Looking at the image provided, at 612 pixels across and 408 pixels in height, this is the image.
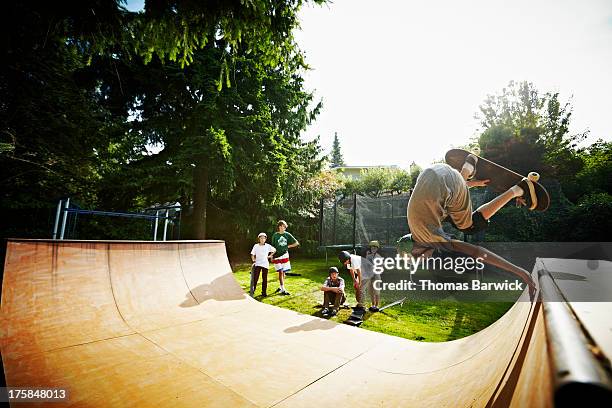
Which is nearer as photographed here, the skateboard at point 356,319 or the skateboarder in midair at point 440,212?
the skateboarder in midair at point 440,212

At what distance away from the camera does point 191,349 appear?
2963 millimetres

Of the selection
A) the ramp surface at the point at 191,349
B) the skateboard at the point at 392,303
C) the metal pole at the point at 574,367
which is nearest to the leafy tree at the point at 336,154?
the skateboard at the point at 392,303

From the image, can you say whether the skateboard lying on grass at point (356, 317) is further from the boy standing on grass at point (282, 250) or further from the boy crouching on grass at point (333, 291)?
the boy standing on grass at point (282, 250)

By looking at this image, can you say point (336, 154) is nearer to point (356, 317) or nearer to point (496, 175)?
point (356, 317)

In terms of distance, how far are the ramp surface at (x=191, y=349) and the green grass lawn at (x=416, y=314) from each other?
48.0 inches

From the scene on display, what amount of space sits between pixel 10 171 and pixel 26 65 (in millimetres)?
3392

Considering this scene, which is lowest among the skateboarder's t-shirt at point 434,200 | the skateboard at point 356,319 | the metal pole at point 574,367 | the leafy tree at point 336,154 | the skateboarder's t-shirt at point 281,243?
the skateboard at point 356,319

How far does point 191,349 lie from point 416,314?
4.71m

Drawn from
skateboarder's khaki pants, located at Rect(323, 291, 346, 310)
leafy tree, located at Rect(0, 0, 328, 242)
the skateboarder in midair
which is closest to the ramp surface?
the skateboarder in midair

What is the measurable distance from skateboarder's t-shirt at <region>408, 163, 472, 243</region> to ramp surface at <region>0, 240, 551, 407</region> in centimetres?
79

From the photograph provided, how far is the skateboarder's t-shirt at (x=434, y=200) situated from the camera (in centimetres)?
209

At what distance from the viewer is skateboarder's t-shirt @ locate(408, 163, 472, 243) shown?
209cm

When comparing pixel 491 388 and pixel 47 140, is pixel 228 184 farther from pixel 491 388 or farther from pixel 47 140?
pixel 491 388

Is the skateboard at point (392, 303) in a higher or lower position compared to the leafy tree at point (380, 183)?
lower
